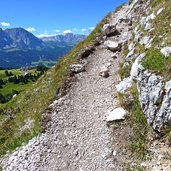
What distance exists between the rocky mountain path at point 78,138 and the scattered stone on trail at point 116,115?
18.6 inches

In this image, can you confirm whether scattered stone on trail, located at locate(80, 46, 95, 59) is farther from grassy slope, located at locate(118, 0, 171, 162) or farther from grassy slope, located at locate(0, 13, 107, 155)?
grassy slope, located at locate(118, 0, 171, 162)

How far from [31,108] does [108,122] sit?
24.8ft

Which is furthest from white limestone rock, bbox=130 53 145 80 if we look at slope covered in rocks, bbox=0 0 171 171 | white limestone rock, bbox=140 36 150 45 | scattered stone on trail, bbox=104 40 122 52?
scattered stone on trail, bbox=104 40 122 52

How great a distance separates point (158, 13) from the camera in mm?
27406

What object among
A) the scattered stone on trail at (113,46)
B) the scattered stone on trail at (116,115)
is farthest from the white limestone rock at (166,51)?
the scattered stone on trail at (113,46)

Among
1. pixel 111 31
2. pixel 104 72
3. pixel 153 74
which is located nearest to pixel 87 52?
pixel 111 31

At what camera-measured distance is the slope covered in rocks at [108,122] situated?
17.9 metres

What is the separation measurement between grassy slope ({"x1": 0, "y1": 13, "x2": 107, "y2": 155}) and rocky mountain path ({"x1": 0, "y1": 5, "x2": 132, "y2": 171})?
3.29 feet

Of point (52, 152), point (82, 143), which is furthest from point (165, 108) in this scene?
point (52, 152)

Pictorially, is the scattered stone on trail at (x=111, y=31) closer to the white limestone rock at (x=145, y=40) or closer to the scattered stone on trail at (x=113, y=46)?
the scattered stone on trail at (x=113, y=46)

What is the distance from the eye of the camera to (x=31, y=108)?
2627 centimetres

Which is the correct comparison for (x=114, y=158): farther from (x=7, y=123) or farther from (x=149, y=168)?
(x=7, y=123)

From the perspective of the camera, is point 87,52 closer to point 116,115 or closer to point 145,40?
point 145,40

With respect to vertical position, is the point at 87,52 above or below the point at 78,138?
above
